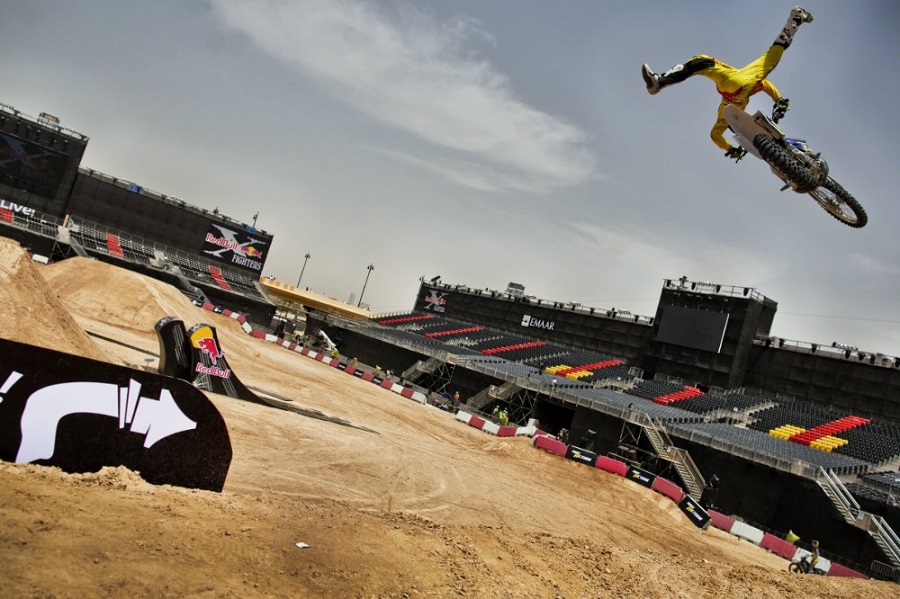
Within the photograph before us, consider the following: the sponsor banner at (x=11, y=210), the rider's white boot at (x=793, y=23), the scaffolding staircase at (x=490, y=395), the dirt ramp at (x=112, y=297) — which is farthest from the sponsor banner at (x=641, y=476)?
the sponsor banner at (x=11, y=210)

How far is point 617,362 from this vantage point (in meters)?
51.8

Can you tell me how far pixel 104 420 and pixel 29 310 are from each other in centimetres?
937

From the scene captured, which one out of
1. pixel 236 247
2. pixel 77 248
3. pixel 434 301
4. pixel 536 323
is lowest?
pixel 77 248

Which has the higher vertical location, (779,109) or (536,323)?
(779,109)

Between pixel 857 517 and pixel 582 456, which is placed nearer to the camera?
pixel 857 517

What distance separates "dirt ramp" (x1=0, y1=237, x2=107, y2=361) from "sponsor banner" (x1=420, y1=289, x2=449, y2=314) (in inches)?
2301

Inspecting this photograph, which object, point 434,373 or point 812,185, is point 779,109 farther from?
point 434,373

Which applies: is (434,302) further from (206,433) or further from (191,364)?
(206,433)

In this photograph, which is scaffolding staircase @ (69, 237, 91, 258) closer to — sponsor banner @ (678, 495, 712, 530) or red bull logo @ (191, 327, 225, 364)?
red bull logo @ (191, 327, 225, 364)

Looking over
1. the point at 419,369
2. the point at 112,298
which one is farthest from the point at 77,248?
the point at 419,369

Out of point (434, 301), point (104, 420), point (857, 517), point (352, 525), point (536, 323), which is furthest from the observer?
point (434, 301)

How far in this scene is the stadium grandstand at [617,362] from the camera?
28.3 m

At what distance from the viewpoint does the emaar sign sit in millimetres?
61375

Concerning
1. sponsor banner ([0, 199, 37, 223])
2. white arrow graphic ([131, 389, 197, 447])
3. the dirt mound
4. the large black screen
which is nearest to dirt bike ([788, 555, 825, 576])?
white arrow graphic ([131, 389, 197, 447])
